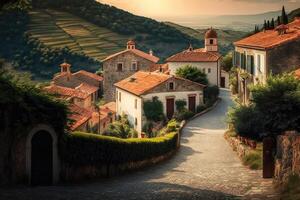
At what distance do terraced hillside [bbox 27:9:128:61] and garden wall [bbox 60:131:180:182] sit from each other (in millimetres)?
94086

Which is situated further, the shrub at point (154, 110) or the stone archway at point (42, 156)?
the shrub at point (154, 110)

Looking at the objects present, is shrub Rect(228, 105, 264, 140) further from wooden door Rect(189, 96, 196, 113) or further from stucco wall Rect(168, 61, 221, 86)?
stucco wall Rect(168, 61, 221, 86)

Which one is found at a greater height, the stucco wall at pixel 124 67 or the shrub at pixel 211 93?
the stucco wall at pixel 124 67

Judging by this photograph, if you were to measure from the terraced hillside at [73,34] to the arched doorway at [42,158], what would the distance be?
324 feet

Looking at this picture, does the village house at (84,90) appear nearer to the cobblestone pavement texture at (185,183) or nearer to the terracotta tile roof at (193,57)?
the terracotta tile roof at (193,57)

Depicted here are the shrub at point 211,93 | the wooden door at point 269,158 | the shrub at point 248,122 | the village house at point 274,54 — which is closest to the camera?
the wooden door at point 269,158

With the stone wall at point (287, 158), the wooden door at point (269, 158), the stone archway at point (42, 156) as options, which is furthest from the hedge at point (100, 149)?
the stone wall at point (287, 158)

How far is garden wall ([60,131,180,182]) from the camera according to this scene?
19.9m

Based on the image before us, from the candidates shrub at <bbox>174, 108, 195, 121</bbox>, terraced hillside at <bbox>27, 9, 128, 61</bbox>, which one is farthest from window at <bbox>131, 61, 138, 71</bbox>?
terraced hillside at <bbox>27, 9, 128, 61</bbox>

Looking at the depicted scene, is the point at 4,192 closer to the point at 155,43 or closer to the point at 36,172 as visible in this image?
the point at 36,172

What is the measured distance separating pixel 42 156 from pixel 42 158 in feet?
0.26

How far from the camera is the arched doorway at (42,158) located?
1928 cm

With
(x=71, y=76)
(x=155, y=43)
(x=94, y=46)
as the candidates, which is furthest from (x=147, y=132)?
(x=155, y=43)

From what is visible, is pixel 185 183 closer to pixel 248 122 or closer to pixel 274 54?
pixel 248 122
